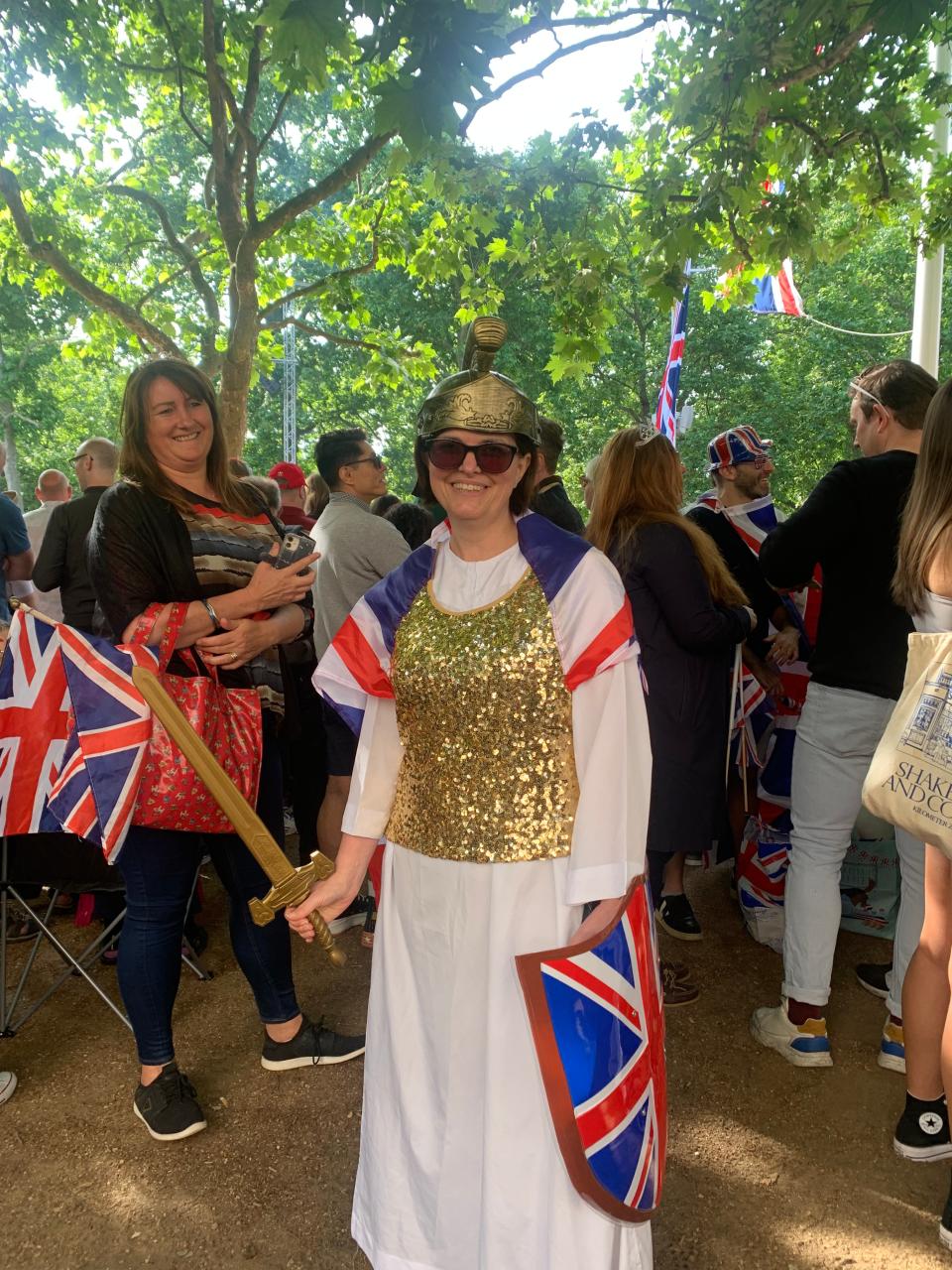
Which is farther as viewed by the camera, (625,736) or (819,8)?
(819,8)

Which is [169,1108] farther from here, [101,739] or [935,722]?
[935,722]

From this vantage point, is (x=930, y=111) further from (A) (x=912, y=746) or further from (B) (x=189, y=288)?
(B) (x=189, y=288)

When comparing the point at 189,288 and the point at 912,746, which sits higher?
the point at 189,288

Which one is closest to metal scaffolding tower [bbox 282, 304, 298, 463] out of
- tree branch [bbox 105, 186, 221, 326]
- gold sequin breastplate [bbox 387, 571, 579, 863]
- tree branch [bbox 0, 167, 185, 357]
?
tree branch [bbox 105, 186, 221, 326]

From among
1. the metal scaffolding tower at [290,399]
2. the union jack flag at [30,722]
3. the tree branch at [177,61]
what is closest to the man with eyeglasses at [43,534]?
the union jack flag at [30,722]

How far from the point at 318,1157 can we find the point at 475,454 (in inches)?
82.6

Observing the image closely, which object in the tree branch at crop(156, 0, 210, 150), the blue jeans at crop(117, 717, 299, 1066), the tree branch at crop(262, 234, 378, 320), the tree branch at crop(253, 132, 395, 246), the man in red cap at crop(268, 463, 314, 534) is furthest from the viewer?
the tree branch at crop(262, 234, 378, 320)

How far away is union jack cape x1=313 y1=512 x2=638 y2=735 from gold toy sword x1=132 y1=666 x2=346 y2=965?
1.10 feet

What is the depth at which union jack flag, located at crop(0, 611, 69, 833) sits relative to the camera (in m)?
2.65

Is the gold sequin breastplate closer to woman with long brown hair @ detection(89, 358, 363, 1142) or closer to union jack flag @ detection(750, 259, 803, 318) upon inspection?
woman with long brown hair @ detection(89, 358, 363, 1142)

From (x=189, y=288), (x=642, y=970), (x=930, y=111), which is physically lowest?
(x=642, y=970)

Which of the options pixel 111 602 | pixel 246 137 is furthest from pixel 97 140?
pixel 111 602

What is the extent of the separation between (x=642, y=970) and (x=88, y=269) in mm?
10666

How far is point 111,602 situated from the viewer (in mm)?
2424
